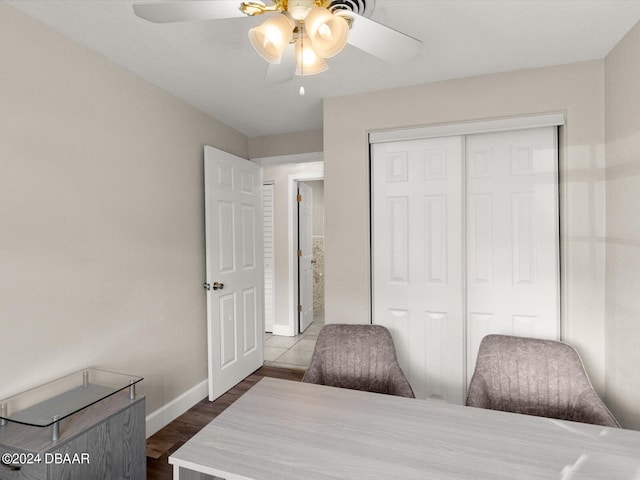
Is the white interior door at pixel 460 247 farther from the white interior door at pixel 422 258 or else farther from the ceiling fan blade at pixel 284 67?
the ceiling fan blade at pixel 284 67

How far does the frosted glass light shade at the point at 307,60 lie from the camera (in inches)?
49.0

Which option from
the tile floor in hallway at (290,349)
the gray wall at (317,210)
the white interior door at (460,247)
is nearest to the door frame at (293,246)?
the tile floor in hallway at (290,349)

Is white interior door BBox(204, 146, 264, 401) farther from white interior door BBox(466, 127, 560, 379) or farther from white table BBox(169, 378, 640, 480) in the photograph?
white interior door BBox(466, 127, 560, 379)

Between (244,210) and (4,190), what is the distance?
73.2 inches

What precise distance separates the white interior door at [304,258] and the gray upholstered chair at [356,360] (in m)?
2.78

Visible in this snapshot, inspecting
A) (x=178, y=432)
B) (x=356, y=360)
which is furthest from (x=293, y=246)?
(x=356, y=360)

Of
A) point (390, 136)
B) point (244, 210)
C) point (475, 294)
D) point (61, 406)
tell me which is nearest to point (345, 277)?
point (475, 294)

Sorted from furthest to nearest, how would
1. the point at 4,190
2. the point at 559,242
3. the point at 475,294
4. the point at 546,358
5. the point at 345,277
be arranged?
the point at 345,277, the point at 475,294, the point at 559,242, the point at 546,358, the point at 4,190

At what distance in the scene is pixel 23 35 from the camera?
64.7 inches

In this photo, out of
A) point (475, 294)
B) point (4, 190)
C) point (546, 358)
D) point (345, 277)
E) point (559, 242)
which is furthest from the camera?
point (345, 277)

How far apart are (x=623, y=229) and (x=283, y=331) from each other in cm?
381

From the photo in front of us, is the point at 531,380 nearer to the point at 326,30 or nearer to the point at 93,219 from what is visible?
the point at 326,30

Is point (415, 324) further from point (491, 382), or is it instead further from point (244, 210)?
point (244, 210)

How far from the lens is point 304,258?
16.3 feet
